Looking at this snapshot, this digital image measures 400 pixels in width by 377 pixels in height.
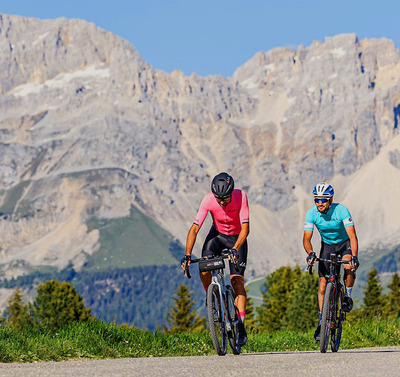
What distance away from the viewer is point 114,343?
16109mm

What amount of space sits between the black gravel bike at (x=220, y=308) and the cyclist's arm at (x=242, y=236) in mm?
388

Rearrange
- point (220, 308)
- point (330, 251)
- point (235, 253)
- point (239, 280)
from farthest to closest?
point (330, 251) < point (239, 280) < point (220, 308) < point (235, 253)

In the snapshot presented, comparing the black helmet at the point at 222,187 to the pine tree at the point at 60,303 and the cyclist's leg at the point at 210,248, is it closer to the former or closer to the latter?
the cyclist's leg at the point at 210,248

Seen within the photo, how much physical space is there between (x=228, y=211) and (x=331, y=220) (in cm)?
262

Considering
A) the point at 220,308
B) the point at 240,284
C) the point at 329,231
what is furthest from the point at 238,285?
the point at 329,231

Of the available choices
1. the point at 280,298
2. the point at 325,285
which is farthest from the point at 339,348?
the point at 280,298

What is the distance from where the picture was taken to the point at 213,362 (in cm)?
1407

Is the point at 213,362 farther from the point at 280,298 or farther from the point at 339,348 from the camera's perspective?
the point at 280,298

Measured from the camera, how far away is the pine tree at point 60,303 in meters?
99.7

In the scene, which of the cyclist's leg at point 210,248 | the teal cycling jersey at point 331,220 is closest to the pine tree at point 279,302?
the teal cycling jersey at point 331,220

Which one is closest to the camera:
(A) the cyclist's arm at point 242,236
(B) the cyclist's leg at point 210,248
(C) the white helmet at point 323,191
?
(A) the cyclist's arm at point 242,236

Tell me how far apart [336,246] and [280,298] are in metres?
90.1

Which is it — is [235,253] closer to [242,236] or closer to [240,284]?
[242,236]

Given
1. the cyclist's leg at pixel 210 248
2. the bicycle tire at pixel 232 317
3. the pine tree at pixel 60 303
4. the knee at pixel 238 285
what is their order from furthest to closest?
1. the pine tree at pixel 60 303
2. the knee at pixel 238 285
3. the cyclist's leg at pixel 210 248
4. the bicycle tire at pixel 232 317
